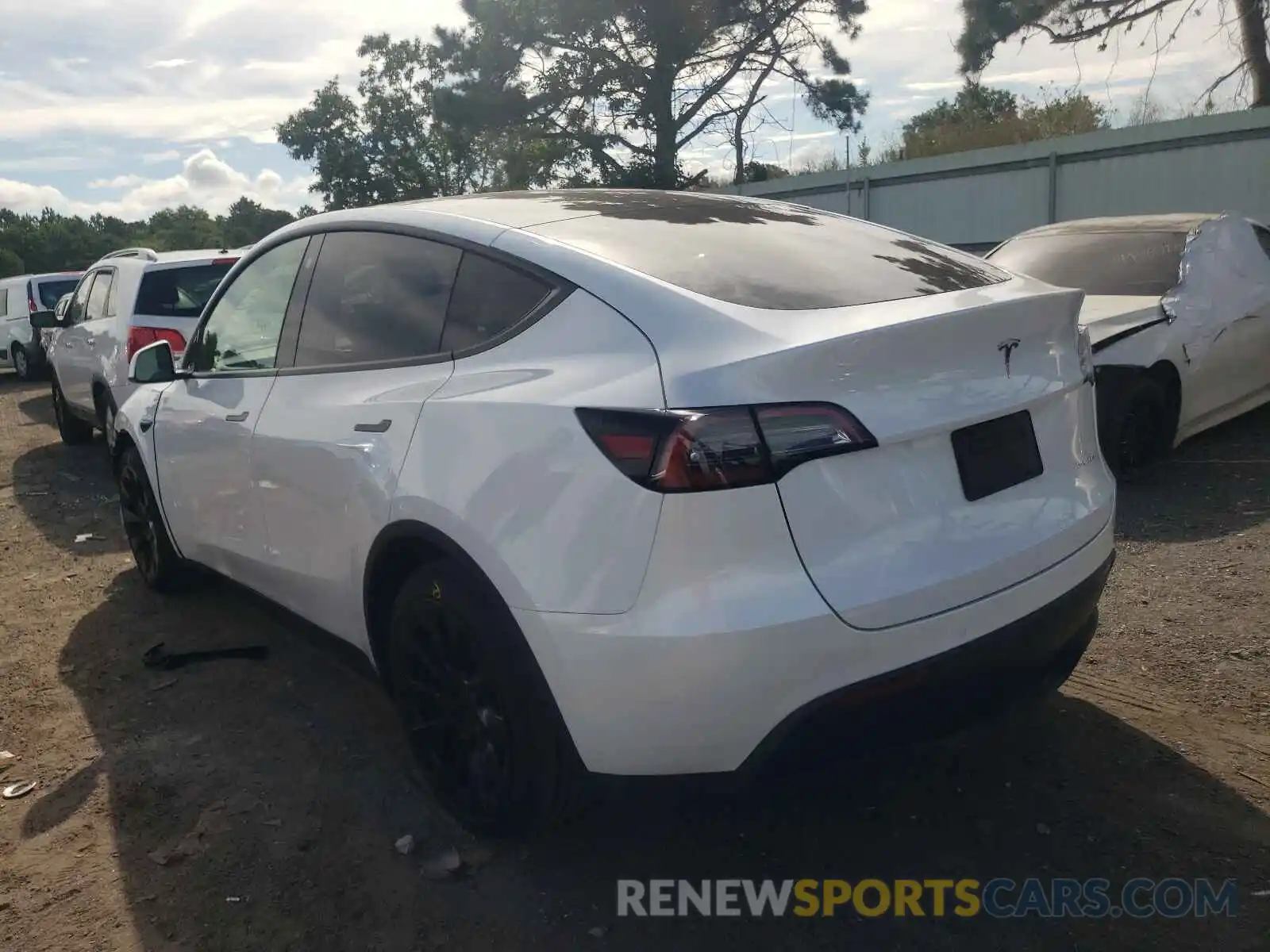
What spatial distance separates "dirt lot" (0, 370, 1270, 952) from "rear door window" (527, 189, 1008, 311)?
1.15 meters

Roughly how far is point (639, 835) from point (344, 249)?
2088 mm

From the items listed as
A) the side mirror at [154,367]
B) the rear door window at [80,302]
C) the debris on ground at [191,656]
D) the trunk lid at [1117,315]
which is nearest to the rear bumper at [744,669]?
the debris on ground at [191,656]

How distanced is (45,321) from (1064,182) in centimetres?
1360

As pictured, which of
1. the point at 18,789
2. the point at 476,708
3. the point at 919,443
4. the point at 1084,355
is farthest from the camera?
the point at 18,789

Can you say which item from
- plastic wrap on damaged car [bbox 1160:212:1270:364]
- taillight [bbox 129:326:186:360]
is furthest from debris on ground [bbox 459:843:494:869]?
taillight [bbox 129:326:186:360]

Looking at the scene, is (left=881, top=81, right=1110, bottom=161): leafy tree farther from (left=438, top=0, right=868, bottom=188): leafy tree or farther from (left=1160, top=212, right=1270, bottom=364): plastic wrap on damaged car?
(left=1160, top=212, right=1270, bottom=364): plastic wrap on damaged car

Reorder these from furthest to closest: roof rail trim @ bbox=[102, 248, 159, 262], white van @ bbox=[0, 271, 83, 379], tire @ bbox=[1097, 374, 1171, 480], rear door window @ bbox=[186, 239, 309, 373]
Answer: white van @ bbox=[0, 271, 83, 379], roof rail trim @ bbox=[102, 248, 159, 262], tire @ bbox=[1097, 374, 1171, 480], rear door window @ bbox=[186, 239, 309, 373]

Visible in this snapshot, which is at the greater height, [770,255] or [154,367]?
[770,255]

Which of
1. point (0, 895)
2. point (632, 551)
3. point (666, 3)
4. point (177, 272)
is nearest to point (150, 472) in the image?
point (0, 895)

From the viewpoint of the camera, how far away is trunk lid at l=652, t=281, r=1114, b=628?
2230mm

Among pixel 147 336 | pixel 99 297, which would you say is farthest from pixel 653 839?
pixel 99 297

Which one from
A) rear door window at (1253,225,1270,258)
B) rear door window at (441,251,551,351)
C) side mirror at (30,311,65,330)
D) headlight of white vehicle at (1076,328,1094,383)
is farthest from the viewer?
side mirror at (30,311,65,330)

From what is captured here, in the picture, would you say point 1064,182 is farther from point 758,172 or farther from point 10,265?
point 10,265

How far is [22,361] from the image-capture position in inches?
713
